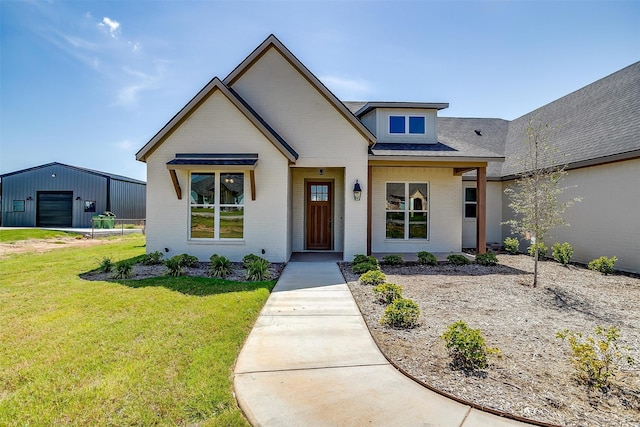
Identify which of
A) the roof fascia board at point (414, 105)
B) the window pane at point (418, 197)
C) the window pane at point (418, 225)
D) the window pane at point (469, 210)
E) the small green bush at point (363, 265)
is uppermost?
the roof fascia board at point (414, 105)

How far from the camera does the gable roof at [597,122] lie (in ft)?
33.7

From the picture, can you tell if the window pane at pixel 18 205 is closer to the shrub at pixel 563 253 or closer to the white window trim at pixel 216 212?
the white window trim at pixel 216 212

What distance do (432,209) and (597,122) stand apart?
6.90 meters

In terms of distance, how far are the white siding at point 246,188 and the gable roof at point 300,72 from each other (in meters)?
1.68

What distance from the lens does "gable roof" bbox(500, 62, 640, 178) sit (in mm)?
10280

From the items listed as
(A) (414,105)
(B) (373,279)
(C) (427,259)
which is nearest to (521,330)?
(B) (373,279)

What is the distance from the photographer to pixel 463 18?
10016 millimetres

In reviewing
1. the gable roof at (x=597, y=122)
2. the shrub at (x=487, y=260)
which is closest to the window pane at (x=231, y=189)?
the shrub at (x=487, y=260)

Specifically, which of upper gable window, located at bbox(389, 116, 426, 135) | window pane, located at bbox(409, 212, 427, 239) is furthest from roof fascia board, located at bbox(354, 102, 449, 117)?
window pane, located at bbox(409, 212, 427, 239)

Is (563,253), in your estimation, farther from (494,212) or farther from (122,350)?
(122,350)

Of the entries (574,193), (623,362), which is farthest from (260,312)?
(574,193)

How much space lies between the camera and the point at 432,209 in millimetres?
12844

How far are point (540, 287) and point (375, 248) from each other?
5.89 meters

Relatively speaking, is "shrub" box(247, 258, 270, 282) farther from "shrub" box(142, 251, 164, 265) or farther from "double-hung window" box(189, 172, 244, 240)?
"shrub" box(142, 251, 164, 265)
